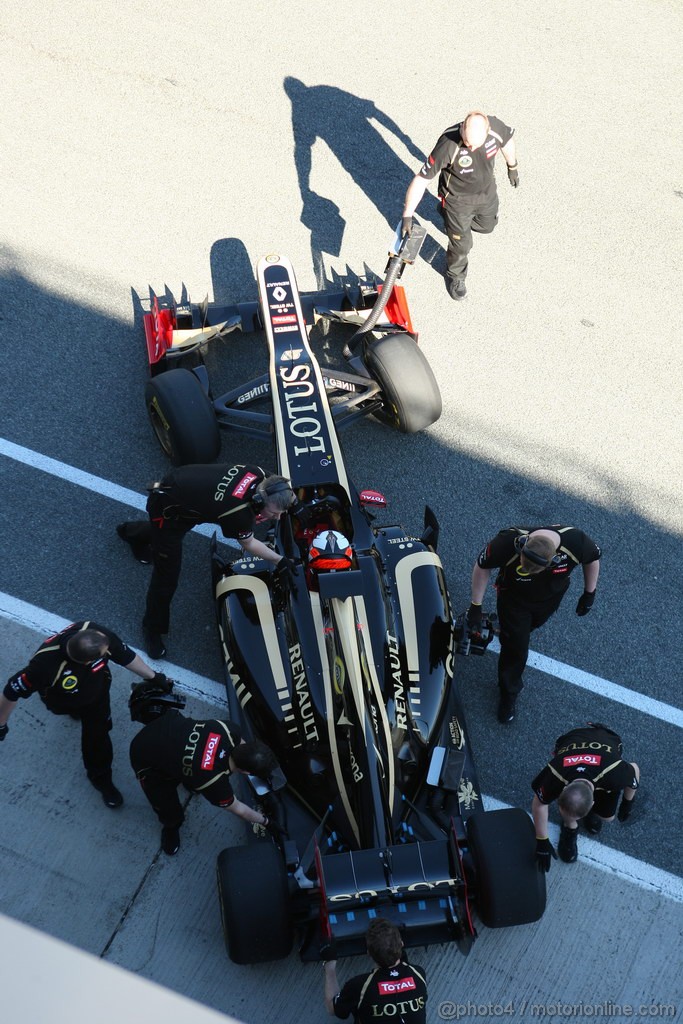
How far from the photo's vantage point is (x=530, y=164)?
391 inches

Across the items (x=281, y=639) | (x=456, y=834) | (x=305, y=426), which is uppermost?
(x=305, y=426)

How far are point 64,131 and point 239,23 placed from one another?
2.52 m

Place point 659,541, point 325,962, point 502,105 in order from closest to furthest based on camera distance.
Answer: point 325,962 < point 659,541 < point 502,105

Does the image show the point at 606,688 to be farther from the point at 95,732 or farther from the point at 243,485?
the point at 95,732

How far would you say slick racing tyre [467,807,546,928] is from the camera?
5043 mm

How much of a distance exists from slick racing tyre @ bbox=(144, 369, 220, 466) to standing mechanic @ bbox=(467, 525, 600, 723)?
86.9 inches

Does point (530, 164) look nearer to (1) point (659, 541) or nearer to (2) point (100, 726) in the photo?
(1) point (659, 541)

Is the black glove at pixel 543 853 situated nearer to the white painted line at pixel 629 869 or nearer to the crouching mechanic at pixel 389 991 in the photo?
the white painted line at pixel 629 869

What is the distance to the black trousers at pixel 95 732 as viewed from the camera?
5234 mm

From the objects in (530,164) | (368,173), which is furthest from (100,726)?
(530,164)

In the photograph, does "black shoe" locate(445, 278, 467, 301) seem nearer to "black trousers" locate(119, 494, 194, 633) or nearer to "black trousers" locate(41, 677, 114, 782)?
"black trousers" locate(119, 494, 194, 633)

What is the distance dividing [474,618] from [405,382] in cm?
202

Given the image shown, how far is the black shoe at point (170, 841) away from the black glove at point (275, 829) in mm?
641

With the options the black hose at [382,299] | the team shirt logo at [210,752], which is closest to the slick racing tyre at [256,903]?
the team shirt logo at [210,752]
